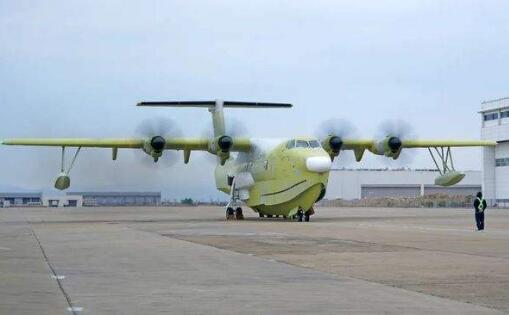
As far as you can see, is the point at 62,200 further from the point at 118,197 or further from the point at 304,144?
the point at 304,144

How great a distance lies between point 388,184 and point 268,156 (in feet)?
298

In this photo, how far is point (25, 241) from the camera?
23734 millimetres

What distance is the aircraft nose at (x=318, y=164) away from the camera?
37.7m

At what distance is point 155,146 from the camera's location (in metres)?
41.4

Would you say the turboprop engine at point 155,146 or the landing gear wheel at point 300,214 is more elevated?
the turboprop engine at point 155,146

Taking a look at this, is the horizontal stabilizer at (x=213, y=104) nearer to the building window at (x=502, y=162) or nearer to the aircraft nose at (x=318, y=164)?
the aircraft nose at (x=318, y=164)

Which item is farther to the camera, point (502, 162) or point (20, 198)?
point (20, 198)

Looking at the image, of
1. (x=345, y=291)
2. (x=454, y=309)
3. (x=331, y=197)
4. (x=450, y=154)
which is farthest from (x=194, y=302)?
(x=331, y=197)

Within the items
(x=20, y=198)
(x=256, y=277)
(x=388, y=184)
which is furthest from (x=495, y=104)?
(x=20, y=198)

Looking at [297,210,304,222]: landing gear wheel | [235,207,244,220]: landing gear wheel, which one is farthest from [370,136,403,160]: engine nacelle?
[235,207,244,220]: landing gear wheel

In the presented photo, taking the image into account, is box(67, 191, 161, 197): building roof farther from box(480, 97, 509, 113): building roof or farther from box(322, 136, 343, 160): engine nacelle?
box(322, 136, 343, 160): engine nacelle

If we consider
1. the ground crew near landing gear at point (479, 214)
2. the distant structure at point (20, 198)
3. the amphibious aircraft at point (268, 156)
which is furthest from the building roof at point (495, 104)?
the distant structure at point (20, 198)

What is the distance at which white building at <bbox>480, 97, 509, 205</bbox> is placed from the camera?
282 feet

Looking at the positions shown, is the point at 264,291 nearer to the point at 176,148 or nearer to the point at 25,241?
the point at 25,241
